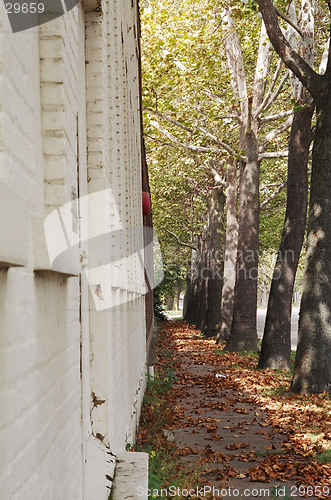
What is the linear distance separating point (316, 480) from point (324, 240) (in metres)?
5.00

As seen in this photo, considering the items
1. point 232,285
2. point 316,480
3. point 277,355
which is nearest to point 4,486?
point 316,480

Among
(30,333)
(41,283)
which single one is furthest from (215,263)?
(30,333)

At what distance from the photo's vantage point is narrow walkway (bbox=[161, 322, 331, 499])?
639 cm

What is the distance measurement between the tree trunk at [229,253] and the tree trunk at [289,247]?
28.4 feet

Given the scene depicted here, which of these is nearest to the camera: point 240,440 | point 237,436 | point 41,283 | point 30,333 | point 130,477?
point 30,333

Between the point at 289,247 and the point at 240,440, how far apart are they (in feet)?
20.7

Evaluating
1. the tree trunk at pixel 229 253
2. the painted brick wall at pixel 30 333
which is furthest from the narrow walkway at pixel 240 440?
the tree trunk at pixel 229 253

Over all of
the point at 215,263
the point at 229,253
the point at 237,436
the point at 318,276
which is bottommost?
the point at 237,436

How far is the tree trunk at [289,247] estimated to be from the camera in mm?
13938

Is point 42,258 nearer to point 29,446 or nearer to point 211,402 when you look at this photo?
point 29,446

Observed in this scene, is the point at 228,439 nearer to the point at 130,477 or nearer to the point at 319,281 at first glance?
the point at 319,281

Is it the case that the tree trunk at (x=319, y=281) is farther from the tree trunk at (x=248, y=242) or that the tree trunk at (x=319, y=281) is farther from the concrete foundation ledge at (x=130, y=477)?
the tree trunk at (x=248, y=242)

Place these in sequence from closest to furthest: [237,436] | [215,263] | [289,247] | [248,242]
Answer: [237,436] → [289,247] → [248,242] → [215,263]

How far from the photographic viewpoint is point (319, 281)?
10.9 m
